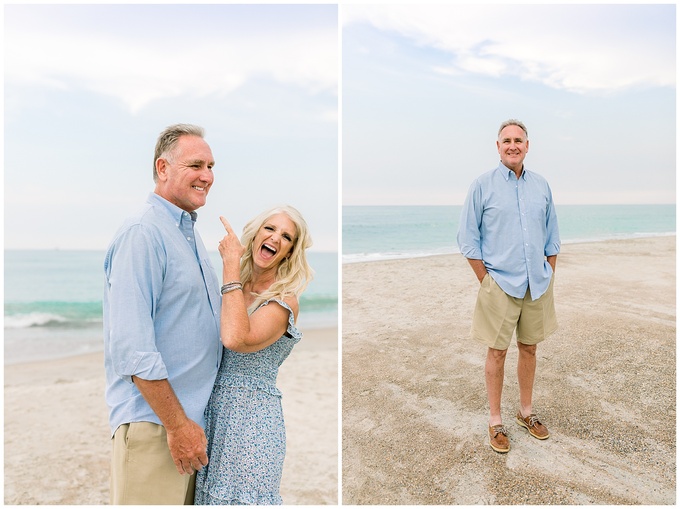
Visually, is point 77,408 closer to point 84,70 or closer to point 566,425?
point 566,425

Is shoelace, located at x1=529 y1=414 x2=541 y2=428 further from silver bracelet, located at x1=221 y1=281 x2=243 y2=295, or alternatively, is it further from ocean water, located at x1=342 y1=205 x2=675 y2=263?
ocean water, located at x1=342 y1=205 x2=675 y2=263

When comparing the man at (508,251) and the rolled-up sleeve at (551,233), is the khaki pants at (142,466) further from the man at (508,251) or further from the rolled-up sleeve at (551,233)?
the rolled-up sleeve at (551,233)

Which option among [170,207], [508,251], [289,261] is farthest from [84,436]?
[508,251]

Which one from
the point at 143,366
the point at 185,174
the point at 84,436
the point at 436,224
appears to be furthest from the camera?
the point at 436,224

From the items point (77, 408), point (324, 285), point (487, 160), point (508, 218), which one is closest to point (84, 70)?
point (324, 285)

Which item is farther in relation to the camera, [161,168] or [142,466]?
[161,168]

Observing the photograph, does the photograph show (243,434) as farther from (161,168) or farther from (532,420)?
(532,420)

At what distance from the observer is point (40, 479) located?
365 centimetres

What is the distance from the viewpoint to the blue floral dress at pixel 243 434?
171 centimetres

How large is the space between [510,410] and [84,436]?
346 cm

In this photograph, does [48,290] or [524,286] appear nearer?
[524,286]

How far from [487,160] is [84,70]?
15.6 meters

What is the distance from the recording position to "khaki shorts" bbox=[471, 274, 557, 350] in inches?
112

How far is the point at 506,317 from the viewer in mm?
2840
